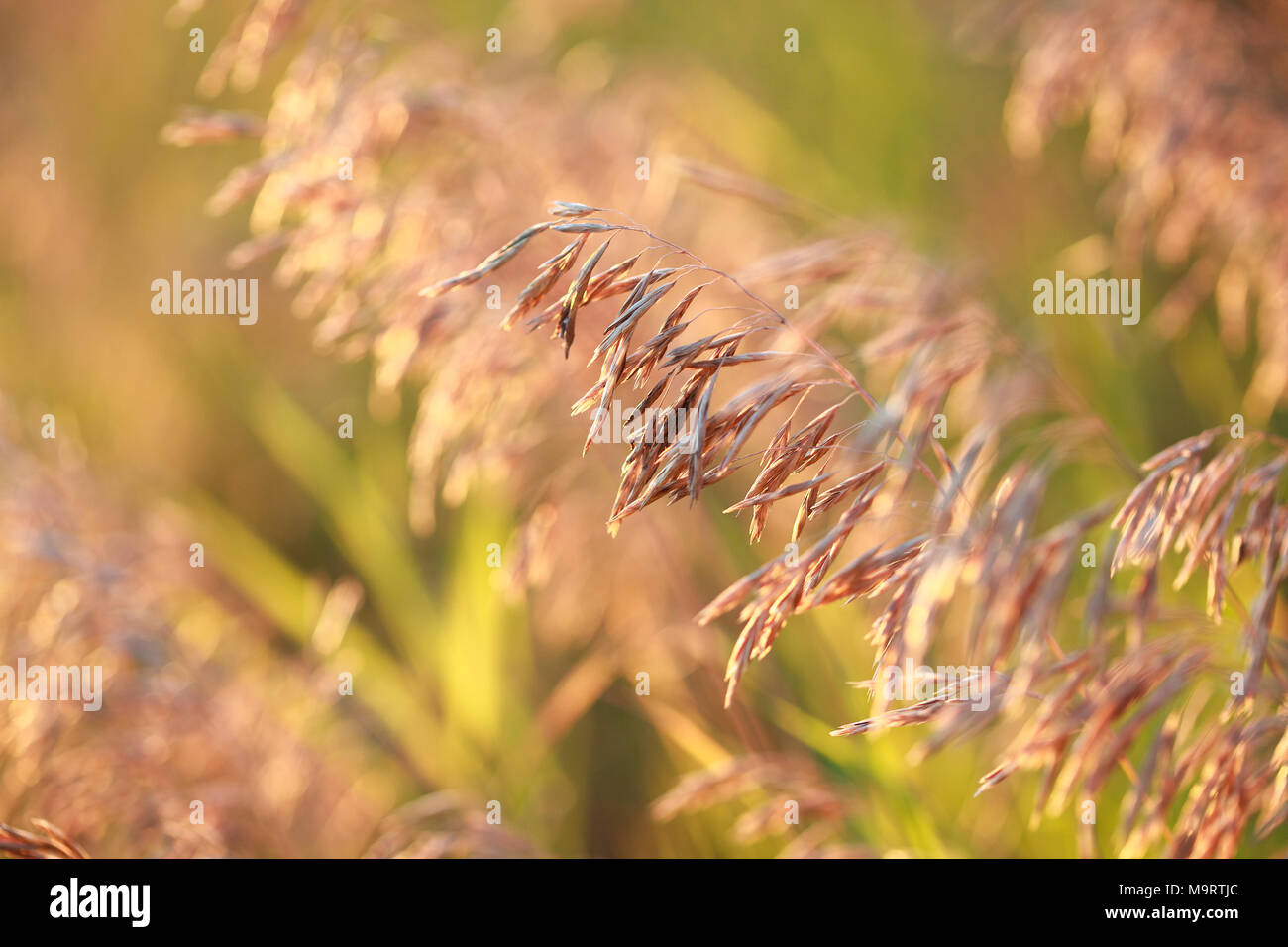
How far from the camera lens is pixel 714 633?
188cm

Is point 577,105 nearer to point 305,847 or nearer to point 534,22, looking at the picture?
point 534,22

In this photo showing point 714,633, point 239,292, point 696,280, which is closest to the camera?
point 714,633

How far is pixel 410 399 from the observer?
2.96 m

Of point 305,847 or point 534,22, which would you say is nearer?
point 305,847

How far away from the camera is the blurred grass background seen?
1.88m

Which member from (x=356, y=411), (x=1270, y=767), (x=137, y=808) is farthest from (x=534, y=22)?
(x=1270, y=767)

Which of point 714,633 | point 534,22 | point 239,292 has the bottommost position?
point 714,633

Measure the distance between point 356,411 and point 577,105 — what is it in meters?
1.31

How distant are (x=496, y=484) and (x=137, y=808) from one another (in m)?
1.04

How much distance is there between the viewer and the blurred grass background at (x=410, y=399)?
1.88m
